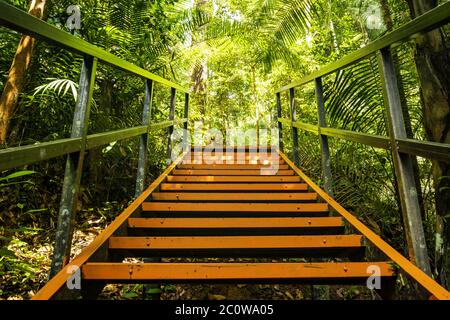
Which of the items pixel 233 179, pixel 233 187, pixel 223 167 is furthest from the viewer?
pixel 223 167

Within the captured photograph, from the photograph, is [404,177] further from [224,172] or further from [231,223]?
[224,172]

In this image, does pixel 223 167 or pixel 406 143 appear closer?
pixel 406 143

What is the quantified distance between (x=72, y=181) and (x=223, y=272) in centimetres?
83

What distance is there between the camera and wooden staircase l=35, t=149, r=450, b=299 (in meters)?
1.40

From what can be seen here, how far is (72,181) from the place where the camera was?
1424mm

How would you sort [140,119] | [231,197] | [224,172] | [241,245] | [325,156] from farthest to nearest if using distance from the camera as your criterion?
[140,119] → [224,172] → [231,197] → [325,156] → [241,245]

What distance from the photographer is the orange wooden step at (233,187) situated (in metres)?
3.07

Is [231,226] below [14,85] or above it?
below

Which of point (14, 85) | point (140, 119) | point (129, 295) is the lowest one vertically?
point (129, 295)

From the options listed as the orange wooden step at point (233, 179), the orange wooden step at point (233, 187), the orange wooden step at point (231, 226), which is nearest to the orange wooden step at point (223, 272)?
the orange wooden step at point (231, 226)

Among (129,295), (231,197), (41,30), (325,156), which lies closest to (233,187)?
(231,197)

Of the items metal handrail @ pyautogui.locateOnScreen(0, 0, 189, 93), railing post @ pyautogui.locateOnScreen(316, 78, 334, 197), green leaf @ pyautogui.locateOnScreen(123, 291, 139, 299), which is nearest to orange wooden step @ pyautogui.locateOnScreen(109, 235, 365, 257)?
railing post @ pyautogui.locateOnScreen(316, 78, 334, 197)
